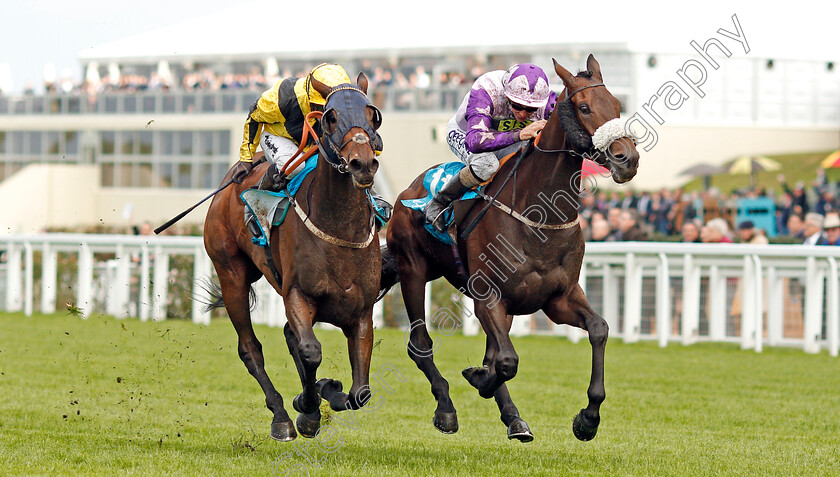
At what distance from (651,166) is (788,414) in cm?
1760

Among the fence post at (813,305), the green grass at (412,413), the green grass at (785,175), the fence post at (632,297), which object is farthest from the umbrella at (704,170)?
the fence post at (813,305)

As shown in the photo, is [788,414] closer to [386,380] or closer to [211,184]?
[386,380]

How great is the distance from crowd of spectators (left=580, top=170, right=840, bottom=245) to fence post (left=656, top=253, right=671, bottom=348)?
0.95 metres

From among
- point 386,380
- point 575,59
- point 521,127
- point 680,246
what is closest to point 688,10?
point 575,59

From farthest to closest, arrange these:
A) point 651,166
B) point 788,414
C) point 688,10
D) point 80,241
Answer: point 651,166 < point 688,10 < point 80,241 < point 788,414

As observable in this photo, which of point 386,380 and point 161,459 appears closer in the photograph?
point 161,459

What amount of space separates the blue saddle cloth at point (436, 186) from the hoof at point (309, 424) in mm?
1128

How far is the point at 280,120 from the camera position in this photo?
6.03m

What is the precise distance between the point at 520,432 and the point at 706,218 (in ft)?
37.7

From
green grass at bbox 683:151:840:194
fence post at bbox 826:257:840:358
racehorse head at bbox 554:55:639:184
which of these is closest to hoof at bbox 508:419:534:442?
racehorse head at bbox 554:55:639:184

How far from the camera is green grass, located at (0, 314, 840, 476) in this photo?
5.45 meters

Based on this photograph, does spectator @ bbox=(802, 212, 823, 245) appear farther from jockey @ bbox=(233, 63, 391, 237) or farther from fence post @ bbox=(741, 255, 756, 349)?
jockey @ bbox=(233, 63, 391, 237)

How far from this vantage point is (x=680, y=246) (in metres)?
10.9

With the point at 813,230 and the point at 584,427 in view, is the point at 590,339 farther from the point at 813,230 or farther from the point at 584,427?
the point at 813,230
